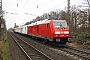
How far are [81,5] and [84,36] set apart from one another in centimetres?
791

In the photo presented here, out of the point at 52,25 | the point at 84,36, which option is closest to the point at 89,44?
the point at 84,36

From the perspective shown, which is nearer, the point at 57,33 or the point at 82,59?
the point at 82,59

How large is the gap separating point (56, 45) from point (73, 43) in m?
3.90

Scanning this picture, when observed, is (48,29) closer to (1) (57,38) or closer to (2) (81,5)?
(1) (57,38)

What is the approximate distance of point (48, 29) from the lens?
19328 mm

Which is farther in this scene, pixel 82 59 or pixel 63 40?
pixel 63 40

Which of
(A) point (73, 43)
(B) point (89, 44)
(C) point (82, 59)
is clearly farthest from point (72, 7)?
(C) point (82, 59)

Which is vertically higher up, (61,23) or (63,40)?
(61,23)

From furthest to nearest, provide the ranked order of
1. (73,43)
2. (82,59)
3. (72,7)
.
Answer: (72,7)
(73,43)
(82,59)

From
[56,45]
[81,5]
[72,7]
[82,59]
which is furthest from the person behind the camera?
[72,7]

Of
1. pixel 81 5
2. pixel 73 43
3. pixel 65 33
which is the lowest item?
pixel 73 43

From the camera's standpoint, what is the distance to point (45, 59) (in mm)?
11539

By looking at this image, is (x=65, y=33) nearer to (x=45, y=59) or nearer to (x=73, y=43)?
(x=73, y=43)

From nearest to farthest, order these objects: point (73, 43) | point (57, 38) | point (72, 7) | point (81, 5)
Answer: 1. point (57, 38)
2. point (73, 43)
3. point (81, 5)
4. point (72, 7)
